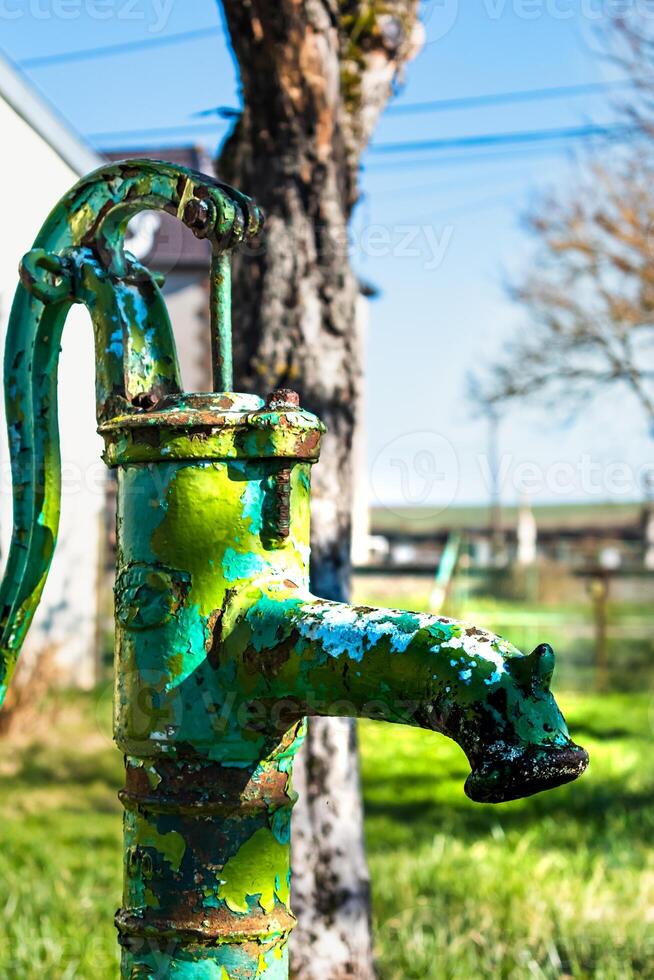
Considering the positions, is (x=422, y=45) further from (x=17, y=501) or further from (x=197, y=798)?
(x=197, y=798)

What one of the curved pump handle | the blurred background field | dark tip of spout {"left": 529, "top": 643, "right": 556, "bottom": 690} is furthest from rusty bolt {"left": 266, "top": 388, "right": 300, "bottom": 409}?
the blurred background field

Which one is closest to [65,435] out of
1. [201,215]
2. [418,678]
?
[201,215]

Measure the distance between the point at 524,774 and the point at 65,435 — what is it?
21.9ft

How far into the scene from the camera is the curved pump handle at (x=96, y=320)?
1.14 meters

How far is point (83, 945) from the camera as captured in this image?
120 inches

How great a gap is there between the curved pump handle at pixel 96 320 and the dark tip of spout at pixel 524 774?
484 millimetres

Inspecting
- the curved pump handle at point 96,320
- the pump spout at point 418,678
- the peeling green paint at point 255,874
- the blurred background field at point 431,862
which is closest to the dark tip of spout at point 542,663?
the pump spout at point 418,678

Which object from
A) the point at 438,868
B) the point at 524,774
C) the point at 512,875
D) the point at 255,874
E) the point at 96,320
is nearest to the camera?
the point at 524,774

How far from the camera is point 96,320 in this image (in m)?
1.19

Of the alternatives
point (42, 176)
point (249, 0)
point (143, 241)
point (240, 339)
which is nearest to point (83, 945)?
point (240, 339)

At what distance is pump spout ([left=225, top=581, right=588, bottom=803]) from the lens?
0.86 m

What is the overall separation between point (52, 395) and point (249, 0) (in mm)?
1821

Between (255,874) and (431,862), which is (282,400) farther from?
(431,862)

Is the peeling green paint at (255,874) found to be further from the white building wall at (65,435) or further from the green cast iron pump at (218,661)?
the white building wall at (65,435)
